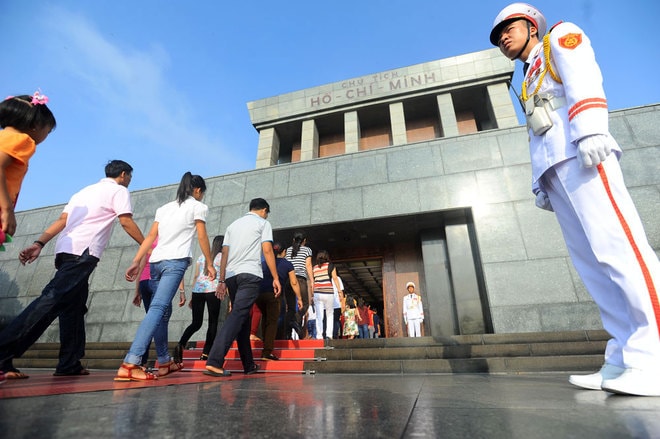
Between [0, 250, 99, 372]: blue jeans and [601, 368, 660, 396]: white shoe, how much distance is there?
365cm

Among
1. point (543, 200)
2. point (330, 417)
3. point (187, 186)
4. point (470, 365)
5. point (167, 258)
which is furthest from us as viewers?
point (470, 365)

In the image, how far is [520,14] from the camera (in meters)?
2.52

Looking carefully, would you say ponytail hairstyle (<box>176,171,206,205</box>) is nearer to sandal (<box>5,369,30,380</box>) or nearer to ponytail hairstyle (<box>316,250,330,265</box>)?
sandal (<box>5,369,30,380</box>)

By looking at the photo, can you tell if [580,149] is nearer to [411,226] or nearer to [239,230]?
[239,230]

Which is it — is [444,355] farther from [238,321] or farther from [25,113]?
[25,113]

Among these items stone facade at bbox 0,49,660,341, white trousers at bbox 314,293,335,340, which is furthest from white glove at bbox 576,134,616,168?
stone facade at bbox 0,49,660,341

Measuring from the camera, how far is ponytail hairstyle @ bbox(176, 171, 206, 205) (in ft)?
11.4

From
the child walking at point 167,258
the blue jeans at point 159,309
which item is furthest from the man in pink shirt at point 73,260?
the blue jeans at point 159,309

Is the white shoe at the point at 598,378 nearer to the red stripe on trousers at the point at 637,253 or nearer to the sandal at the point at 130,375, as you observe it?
the red stripe on trousers at the point at 637,253

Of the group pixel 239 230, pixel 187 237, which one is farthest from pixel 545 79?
pixel 187 237

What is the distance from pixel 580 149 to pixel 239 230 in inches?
121

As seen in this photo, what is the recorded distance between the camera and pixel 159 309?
289 centimetres

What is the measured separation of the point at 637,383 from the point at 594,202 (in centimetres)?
97

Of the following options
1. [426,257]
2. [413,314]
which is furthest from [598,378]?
[426,257]
